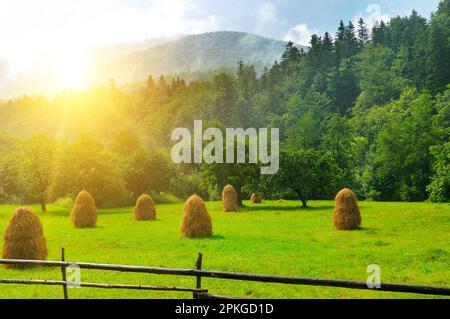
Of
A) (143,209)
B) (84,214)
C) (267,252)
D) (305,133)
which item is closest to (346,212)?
(267,252)

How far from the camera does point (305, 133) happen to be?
89.6m

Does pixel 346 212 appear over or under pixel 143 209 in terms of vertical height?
over

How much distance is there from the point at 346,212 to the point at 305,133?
206 ft

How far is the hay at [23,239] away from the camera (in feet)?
60.0

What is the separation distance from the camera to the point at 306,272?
16328 millimetres

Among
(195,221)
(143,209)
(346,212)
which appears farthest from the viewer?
(143,209)

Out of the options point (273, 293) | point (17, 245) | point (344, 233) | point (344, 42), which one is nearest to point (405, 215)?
point (344, 233)

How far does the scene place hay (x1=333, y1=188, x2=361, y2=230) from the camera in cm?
2762

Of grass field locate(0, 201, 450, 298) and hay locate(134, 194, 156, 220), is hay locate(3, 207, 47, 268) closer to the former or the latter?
grass field locate(0, 201, 450, 298)

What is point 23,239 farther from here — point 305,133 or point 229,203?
point 305,133

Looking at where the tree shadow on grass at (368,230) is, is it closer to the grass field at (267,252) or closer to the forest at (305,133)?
the grass field at (267,252)

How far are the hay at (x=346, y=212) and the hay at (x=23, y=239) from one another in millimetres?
16784

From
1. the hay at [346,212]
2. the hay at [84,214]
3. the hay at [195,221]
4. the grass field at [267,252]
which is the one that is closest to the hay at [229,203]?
the grass field at [267,252]

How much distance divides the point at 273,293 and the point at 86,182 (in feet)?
147
